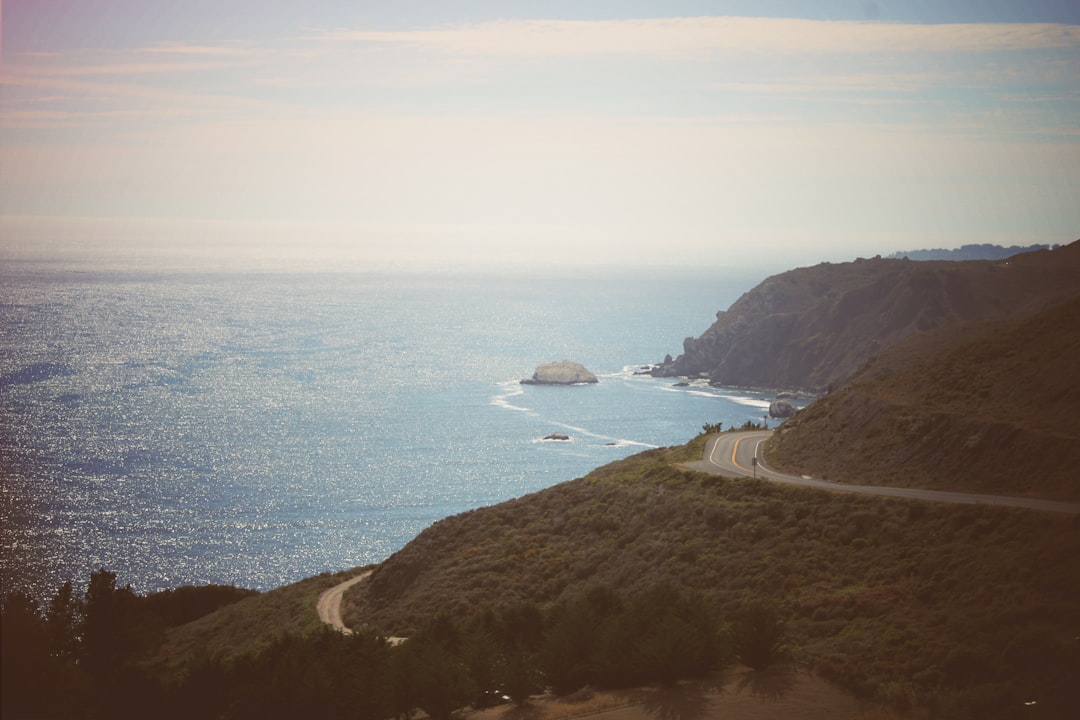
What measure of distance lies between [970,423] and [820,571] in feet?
46.2

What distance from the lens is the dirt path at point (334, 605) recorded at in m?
42.0

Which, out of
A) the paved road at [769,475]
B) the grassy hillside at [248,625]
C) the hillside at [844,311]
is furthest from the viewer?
the hillside at [844,311]

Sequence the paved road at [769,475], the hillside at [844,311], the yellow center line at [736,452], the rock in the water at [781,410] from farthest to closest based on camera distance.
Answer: the hillside at [844,311] → the rock in the water at [781,410] → the yellow center line at [736,452] → the paved road at [769,475]

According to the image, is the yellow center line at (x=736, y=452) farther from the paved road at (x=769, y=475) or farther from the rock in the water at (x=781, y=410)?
the rock in the water at (x=781, y=410)

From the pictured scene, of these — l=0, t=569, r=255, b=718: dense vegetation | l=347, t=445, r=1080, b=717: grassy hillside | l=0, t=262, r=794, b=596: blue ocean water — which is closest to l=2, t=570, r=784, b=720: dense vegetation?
l=0, t=569, r=255, b=718: dense vegetation

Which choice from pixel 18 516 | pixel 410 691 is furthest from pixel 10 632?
pixel 18 516

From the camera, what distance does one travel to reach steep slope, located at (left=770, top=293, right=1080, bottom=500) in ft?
124

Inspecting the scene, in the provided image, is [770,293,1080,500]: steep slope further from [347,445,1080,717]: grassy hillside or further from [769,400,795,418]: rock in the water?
[769,400,795,418]: rock in the water

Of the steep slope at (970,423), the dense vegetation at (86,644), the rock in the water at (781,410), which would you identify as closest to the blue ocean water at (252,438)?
the rock in the water at (781,410)

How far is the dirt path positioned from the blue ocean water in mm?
21730

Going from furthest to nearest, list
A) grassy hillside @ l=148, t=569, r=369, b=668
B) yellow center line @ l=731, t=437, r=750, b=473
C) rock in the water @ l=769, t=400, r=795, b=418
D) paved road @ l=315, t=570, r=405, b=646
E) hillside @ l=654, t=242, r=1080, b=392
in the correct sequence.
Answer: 1. hillside @ l=654, t=242, r=1080, b=392
2. rock in the water @ l=769, t=400, r=795, b=418
3. yellow center line @ l=731, t=437, r=750, b=473
4. paved road @ l=315, t=570, r=405, b=646
5. grassy hillside @ l=148, t=569, r=369, b=668

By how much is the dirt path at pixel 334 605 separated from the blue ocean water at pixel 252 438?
71.3ft

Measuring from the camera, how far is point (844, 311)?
169 meters

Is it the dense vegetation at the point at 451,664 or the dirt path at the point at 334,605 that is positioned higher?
the dense vegetation at the point at 451,664
